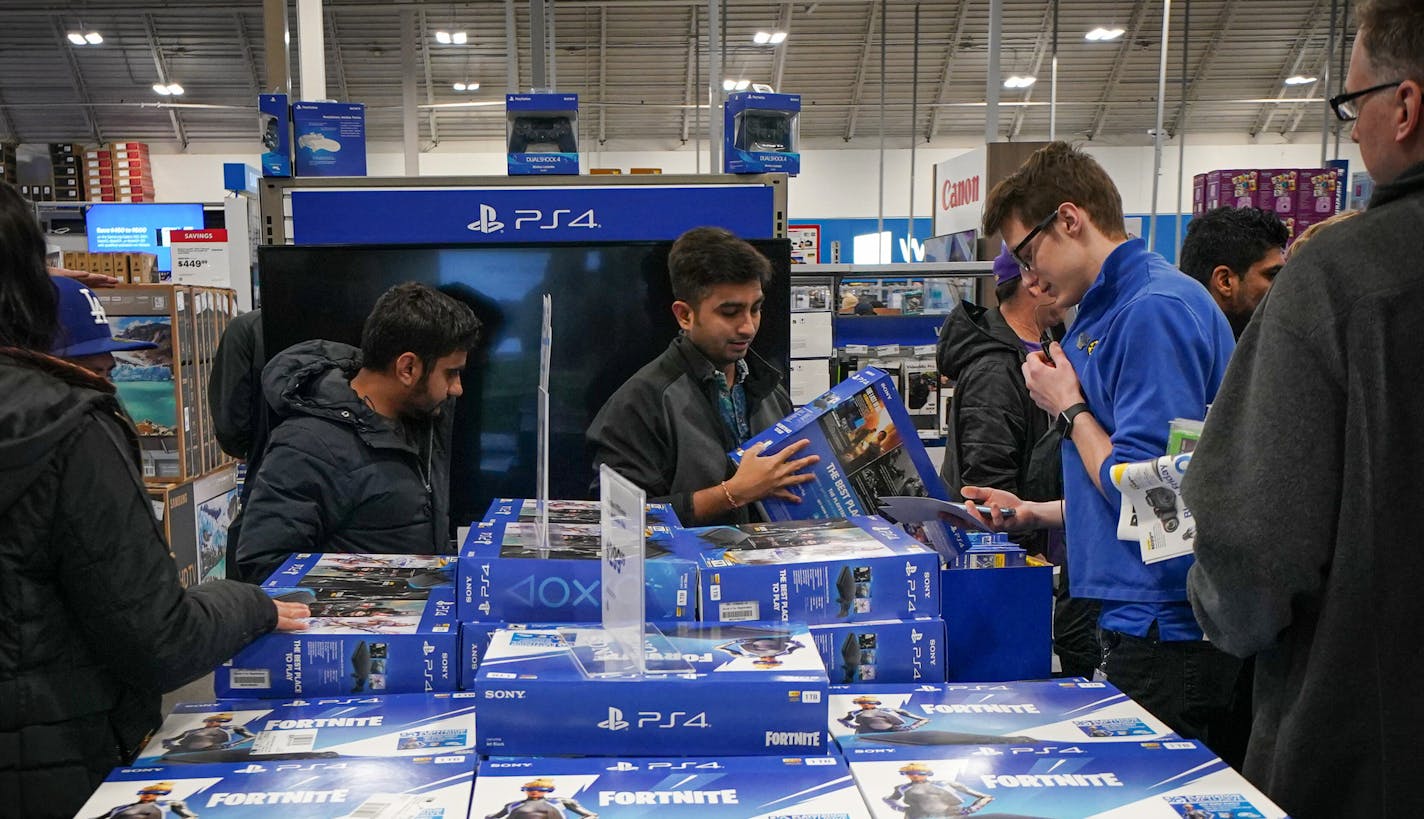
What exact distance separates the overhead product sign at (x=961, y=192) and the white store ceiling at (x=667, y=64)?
6.98 m

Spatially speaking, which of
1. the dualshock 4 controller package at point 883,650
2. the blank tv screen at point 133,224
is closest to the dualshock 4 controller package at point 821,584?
the dualshock 4 controller package at point 883,650

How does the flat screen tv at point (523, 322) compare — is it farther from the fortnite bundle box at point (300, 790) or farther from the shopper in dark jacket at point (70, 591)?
the fortnite bundle box at point (300, 790)

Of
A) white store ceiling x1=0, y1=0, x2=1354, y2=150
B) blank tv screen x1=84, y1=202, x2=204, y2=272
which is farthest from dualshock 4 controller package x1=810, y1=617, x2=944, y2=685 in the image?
blank tv screen x1=84, y1=202, x2=204, y2=272

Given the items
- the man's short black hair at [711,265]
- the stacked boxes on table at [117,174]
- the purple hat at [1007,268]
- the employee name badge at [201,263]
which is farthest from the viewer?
the stacked boxes on table at [117,174]

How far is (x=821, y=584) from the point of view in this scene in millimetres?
1488

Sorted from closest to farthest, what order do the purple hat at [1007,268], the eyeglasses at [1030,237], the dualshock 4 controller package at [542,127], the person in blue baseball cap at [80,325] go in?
1. the person in blue baseball cap at [80,325]
2. the eyeglasses at [1030,237]
3. the dualshock 4 controller package at [542,127]
4. the purple hat at [1007,268]

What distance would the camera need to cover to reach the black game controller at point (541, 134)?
10.1 feet

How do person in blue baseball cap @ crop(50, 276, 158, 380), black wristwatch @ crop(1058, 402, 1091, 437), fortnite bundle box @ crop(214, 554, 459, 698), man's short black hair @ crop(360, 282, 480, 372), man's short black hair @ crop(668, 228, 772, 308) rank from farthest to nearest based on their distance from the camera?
man's short black hair @ crop(668, 228, 772, 308) < man's short black hair @ crop(360, 282, 480, 372) < black wristwatch @ crop(1058, 402, 1091, 437) < person in blue baseball cap @ crop(50, 276, 158, 380) < fortnite bundle box @ crop(214, 554, 459, 698)

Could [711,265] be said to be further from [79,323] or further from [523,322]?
[79,323]

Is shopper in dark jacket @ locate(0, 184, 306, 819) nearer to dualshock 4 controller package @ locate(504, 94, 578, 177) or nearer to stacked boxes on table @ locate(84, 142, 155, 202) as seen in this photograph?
dualshock 4 controller package @ locate(504, 94, 578, 177)

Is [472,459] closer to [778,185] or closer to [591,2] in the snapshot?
[778,185]

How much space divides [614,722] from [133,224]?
1501 cm

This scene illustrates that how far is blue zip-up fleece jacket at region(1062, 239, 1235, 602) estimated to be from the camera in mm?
1670

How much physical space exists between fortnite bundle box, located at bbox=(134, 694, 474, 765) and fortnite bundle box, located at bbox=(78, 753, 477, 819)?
1.2 inches
